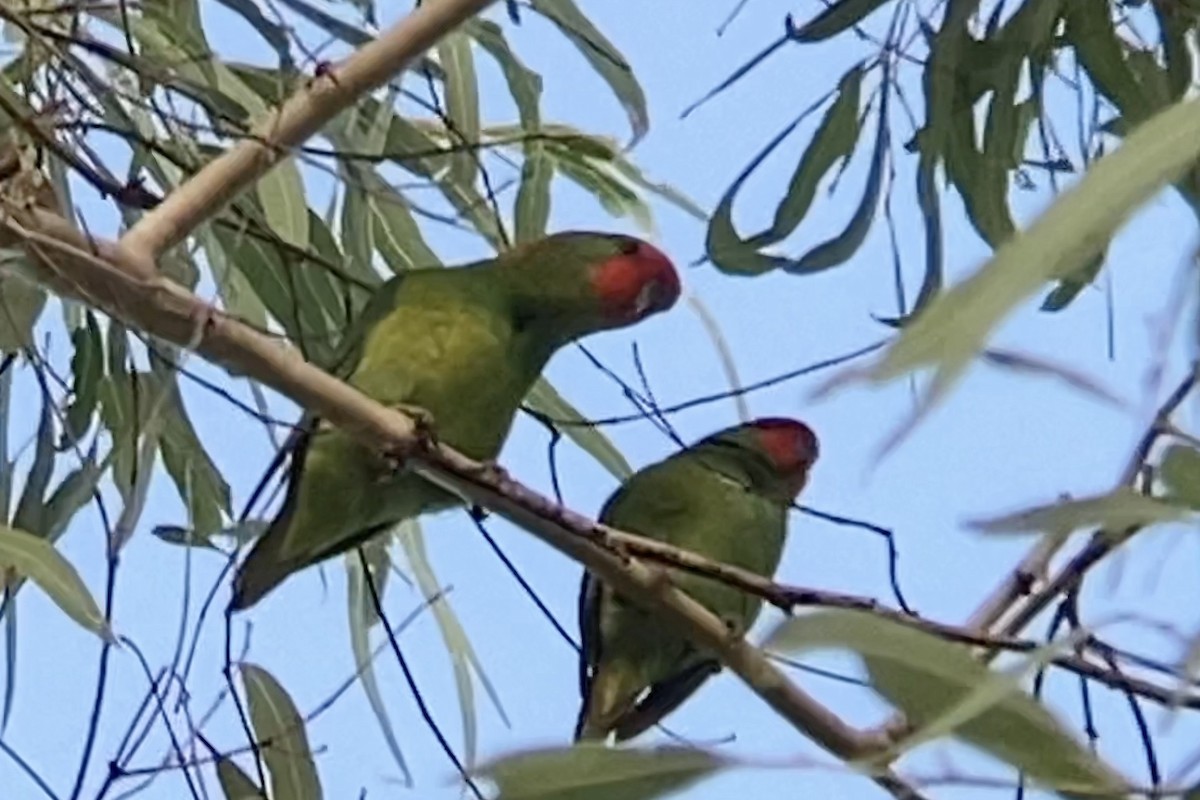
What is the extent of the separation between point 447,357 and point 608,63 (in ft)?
0.52

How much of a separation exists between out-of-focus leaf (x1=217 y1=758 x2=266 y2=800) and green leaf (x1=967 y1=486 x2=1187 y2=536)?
1.88 feet

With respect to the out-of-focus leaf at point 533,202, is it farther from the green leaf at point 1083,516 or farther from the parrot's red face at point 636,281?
the green leaf at point 1083,516

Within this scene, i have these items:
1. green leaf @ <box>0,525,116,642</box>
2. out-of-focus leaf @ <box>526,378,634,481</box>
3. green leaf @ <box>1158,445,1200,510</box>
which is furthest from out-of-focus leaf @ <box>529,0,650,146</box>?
green leaf @ <box>1158,445,1200,510</box>

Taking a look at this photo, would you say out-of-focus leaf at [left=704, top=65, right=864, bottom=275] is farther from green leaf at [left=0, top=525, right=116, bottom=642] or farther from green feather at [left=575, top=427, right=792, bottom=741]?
green leaf at [left=0, top=525, right=116, bottom=642]

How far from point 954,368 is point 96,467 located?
2.56 feet

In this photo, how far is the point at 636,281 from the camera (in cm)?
111

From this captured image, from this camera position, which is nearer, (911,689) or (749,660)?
(911,689)

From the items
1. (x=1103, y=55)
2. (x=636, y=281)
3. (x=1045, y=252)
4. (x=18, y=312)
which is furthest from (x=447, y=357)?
(x=1045, y=252)

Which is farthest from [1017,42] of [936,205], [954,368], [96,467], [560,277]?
[954,368]

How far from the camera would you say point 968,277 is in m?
0.40

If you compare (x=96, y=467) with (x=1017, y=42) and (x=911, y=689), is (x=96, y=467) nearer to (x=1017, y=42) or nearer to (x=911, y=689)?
(x=1017, y=42)

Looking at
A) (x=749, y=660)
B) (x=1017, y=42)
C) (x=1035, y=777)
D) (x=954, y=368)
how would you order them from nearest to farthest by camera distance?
(x=954, y=368), (x=1035, y=777), (x=749, y=660), (x=1017, y=42)

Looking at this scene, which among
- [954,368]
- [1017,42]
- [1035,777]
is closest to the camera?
[954,368]

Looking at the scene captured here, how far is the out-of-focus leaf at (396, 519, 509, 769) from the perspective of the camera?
1096 millimetres
